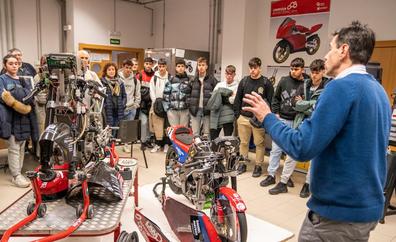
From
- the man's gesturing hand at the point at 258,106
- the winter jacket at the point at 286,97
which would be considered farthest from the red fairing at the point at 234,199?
the winter jacket at the point at 286,97

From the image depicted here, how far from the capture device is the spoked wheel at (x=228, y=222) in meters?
2.06

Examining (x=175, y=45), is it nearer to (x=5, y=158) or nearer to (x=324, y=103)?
(x=5, y=158)

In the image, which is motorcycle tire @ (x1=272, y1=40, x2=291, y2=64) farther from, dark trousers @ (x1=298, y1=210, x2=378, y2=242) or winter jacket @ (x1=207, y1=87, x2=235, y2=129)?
dark trousers @ (x1=298, y1=210, x2=378, y2=242)

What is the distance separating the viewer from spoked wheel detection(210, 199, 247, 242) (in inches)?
81.2

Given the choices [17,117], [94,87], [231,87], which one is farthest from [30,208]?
[231,87]

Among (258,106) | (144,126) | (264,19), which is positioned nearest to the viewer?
(258,106)

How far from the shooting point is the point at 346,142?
1236 millimetres

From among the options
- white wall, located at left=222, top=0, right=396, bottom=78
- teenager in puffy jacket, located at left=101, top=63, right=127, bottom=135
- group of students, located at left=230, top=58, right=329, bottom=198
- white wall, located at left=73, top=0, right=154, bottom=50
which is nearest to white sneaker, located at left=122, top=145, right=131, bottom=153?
teenager in puffy jacket, located at left=101, top=63, right=127, bottom=135

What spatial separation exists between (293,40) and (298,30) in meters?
0.19

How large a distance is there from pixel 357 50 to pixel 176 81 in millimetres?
3988

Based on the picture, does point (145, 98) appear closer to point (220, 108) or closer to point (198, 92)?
point (198, 92)

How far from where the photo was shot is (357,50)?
1.28 metres

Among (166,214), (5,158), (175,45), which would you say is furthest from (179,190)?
(175,45)

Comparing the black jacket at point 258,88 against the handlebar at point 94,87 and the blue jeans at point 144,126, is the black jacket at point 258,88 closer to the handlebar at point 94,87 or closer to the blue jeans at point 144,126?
the blue jeans at point 144,126
